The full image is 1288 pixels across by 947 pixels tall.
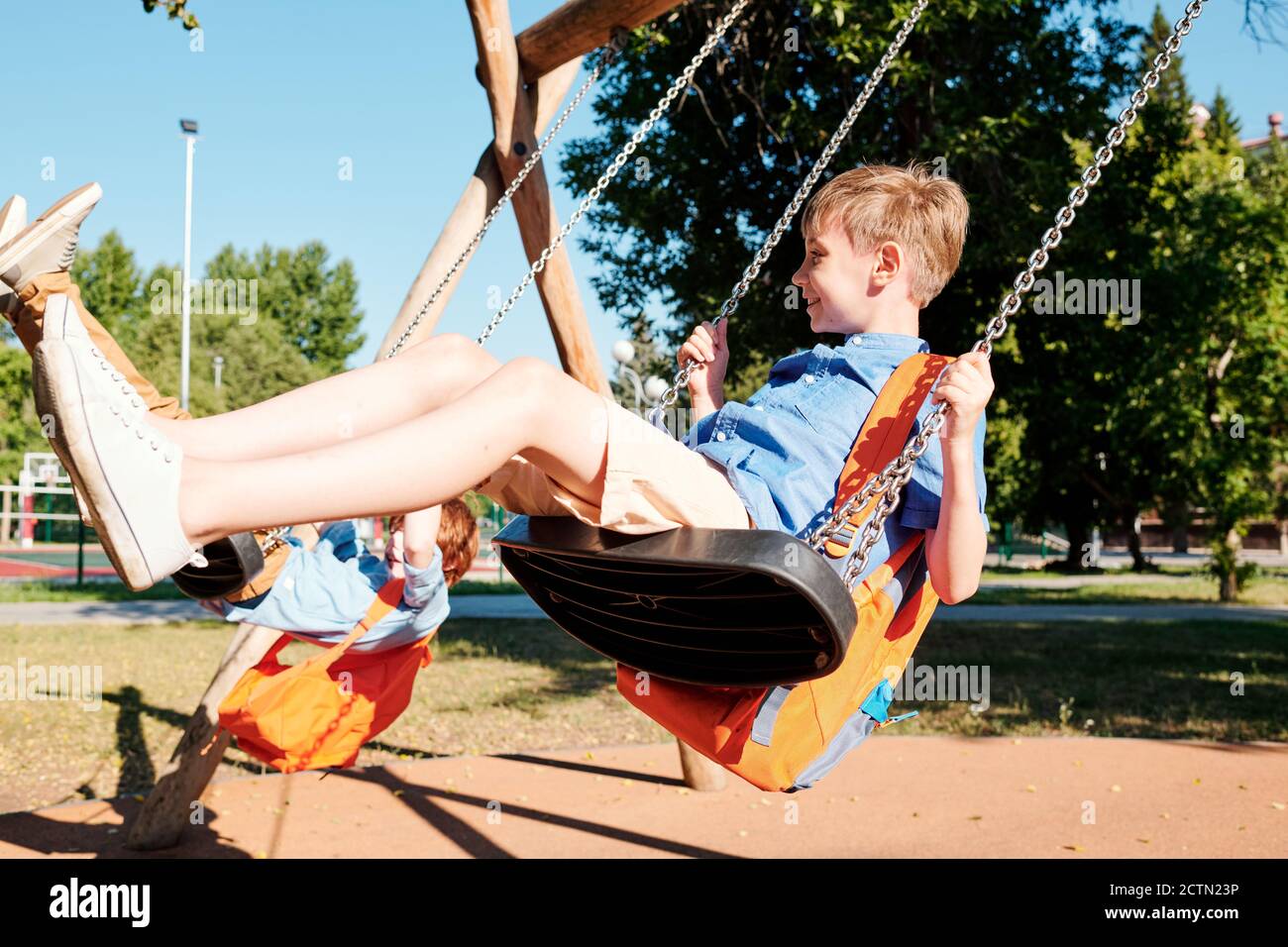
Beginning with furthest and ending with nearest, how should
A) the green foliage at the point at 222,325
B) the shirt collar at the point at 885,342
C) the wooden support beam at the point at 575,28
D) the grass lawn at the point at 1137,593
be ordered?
1. the green foliage at the point at 222,325
2. the grass lawn at the point at 1137,593
3. the wooden support beam at the point at 575,28
4. the shirt collar at the point at 885,342

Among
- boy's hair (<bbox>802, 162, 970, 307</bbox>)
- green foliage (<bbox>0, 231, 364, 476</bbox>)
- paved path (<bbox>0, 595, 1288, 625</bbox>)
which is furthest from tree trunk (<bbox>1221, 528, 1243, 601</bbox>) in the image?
green foliage (<bbox>0, 231, 364, 476</bbox>)

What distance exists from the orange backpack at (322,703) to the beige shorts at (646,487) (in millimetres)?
1747

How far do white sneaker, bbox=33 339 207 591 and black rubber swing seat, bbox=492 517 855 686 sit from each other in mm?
659

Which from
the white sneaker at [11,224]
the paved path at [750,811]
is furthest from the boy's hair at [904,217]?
the paved path at [750,811]

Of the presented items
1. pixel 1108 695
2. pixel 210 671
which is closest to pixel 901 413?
pixel 1108 695

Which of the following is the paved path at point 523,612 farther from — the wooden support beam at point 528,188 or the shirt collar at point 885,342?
the shirt collar at point 885,342

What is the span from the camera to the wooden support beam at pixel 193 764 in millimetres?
4145

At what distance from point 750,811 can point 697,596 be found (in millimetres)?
3073

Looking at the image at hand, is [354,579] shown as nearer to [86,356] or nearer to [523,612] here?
[86,356]

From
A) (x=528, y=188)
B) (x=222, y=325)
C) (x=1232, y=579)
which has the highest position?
(x=222, y=325)

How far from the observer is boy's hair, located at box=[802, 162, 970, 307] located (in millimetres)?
2420

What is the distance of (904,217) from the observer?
2420 mm

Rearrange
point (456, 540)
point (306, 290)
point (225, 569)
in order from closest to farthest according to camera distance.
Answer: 1. point (225, 569)
2. point (456, 540)
3. point (306, 290)

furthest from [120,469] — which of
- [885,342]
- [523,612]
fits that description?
[523,612]
